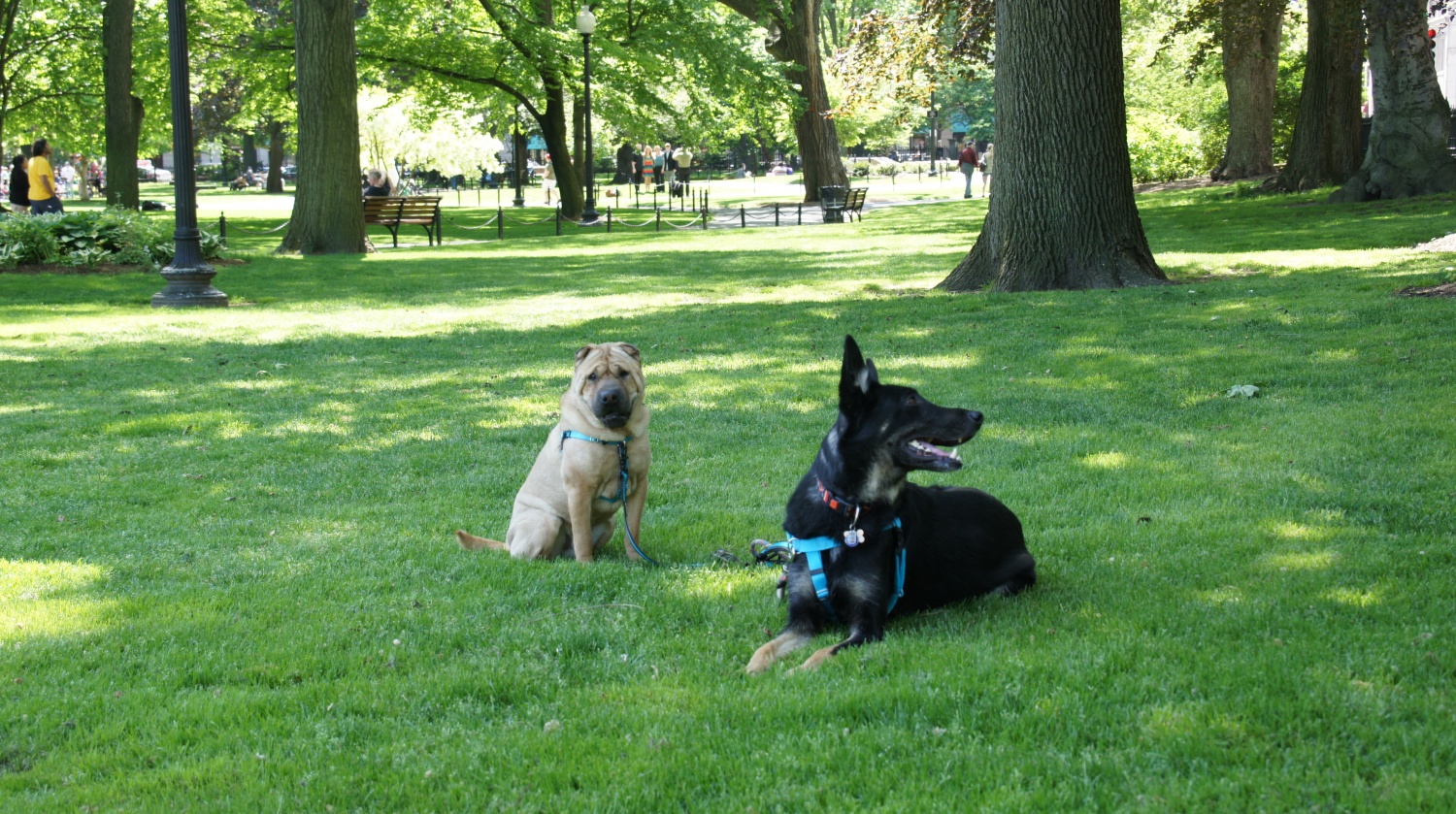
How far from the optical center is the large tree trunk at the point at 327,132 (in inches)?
930

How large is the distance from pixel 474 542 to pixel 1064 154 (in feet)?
33.6

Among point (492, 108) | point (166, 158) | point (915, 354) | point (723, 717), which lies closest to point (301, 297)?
point (915, 354)

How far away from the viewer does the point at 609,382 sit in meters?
5.84

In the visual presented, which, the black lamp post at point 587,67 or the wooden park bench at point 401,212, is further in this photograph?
the black lamp post at point 587,67

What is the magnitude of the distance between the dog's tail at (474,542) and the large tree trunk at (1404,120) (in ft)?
72.3

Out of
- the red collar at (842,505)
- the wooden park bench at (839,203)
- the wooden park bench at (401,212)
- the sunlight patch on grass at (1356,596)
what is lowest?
the sunlight patch on grass at (1356,596)

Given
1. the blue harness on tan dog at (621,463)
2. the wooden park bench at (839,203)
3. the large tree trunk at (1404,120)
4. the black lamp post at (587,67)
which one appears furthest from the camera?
the wooden park bench at (839,203)

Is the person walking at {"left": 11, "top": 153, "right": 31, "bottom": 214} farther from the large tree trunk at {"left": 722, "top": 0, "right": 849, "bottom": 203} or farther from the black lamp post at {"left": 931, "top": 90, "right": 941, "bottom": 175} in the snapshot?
the black lamp post at {"left": 931, "top": 90, "right": 941, "bottom": 175}

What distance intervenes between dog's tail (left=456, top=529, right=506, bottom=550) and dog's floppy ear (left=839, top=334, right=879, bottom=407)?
7.98 feet

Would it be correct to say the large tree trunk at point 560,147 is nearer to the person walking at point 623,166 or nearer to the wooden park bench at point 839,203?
the wooden park bench at point 839,203

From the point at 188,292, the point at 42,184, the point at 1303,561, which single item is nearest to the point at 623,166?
the point at 42,184

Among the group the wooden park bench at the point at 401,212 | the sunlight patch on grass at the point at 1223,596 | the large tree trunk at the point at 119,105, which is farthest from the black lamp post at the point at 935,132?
the sunlight patch on grass at the point at 1223,596

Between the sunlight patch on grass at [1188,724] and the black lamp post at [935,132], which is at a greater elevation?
the black lamp post at [935,132]

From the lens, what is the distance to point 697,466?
26.8ft
